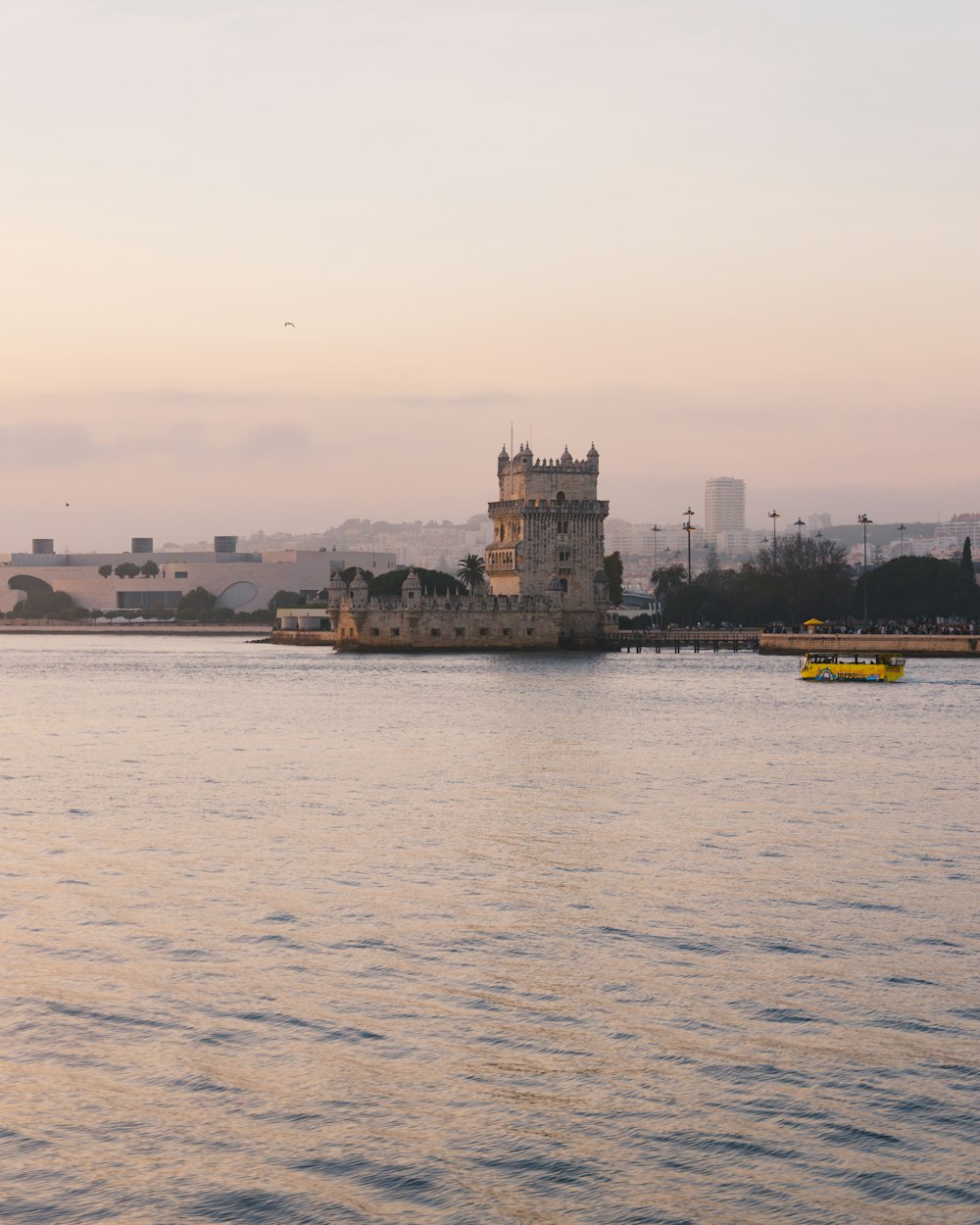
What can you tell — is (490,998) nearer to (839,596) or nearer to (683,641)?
(683,641)

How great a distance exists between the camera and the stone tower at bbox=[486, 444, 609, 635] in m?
117

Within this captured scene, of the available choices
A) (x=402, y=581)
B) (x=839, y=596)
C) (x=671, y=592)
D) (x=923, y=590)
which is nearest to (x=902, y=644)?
(x=923, y=590)

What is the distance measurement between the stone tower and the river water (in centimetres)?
7694

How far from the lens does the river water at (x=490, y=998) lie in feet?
42.2

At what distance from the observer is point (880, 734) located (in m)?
52.8

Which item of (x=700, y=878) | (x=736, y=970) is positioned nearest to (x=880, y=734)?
(x=700, y=878)

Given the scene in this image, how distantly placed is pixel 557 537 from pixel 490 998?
100 m

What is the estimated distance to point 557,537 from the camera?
11712 cm

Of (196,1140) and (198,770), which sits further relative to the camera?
(198,770)

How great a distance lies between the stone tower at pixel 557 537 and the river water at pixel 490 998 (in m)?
76.9

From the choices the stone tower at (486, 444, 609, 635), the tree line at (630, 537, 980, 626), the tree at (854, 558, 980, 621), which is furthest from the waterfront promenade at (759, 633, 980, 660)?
the tree at (854, 558, 980, 621)

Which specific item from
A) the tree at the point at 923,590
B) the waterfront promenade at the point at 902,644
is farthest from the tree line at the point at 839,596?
the waterfront promenade at the point at 902,644

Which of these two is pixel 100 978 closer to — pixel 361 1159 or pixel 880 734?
pixel 361 1159

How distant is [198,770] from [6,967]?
22.4 meters
